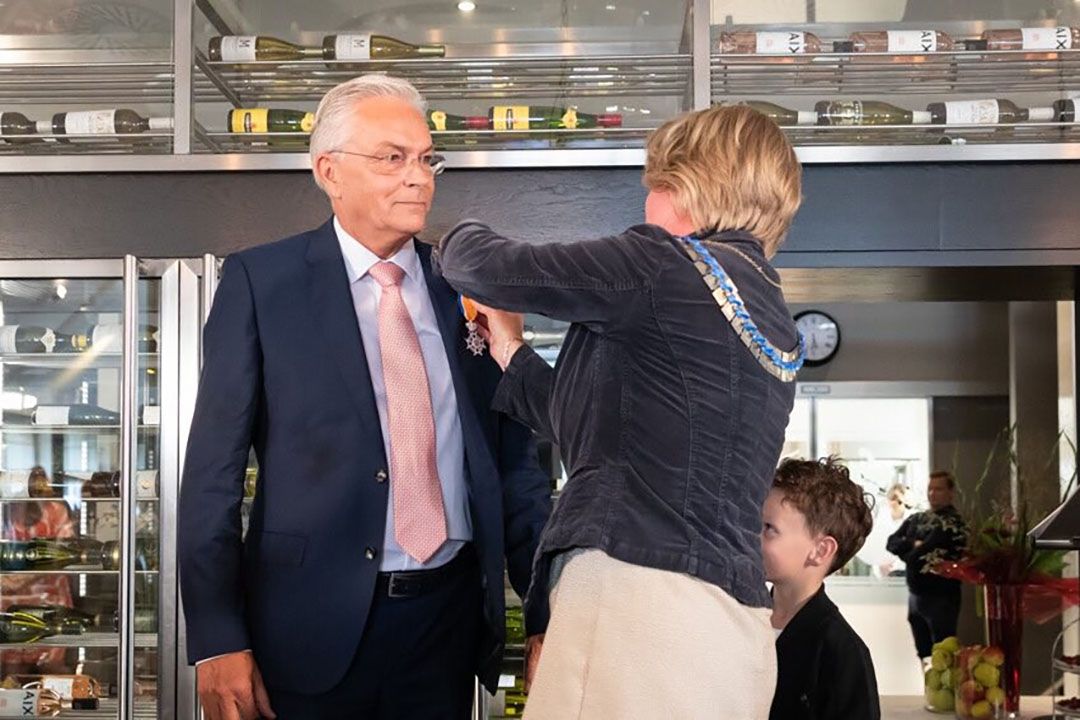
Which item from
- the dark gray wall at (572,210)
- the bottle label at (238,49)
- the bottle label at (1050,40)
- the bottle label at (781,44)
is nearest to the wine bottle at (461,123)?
the dark gray wall at (572,210)

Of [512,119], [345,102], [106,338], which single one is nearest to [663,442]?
[345,102]

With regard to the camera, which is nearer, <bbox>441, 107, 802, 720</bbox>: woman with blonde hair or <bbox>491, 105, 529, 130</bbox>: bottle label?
<bbox>441, 107, 802, 720</bbox>: woman with blonde hair

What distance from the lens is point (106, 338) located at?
13.2 ft

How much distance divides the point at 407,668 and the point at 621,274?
78 centimetres

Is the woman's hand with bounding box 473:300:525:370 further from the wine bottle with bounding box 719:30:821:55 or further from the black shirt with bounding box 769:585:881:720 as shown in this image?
the wine bottle with bounding box 719:30:821:55

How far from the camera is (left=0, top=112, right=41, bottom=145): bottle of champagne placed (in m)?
3.90

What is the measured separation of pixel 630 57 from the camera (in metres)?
3.90

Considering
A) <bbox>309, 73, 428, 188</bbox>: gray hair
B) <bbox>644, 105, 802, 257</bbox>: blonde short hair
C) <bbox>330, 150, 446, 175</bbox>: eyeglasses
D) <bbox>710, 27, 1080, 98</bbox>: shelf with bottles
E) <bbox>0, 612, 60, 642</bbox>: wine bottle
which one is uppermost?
<bbox>710, 27, 1080, 98</bbox>: shelf with bottles

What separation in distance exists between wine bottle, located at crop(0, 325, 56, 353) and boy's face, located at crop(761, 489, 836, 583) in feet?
7.69

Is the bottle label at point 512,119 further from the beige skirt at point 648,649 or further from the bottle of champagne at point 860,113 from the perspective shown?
the beige skirt at point 648,649

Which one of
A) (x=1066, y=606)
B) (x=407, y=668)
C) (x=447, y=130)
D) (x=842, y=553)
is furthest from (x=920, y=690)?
(x=407, y=668)

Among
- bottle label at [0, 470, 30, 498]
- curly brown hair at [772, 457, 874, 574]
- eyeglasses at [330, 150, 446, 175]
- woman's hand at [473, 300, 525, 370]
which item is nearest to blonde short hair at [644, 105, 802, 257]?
woman's hand at [473, 300, 525, 370]

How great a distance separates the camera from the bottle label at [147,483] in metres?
3.82

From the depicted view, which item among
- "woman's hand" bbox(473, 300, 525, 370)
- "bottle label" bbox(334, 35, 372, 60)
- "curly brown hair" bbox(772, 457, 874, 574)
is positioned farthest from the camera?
"bottle label" bbox(334, 35, 372, 60)
